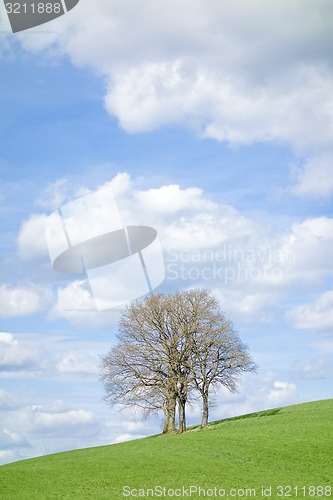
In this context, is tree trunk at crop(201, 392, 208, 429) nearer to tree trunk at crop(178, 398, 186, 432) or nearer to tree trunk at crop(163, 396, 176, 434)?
tree trunk at crop(178, 398, 186, 432)

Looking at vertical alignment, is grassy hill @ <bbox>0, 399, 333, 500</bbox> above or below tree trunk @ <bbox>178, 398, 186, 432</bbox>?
above

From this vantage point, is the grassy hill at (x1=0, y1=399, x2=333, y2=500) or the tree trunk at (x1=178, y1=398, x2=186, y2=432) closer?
the grassy hill at (x1=0, y1=399, x2=333, y2=500)

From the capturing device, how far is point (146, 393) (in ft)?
196

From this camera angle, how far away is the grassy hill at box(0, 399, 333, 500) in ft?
104

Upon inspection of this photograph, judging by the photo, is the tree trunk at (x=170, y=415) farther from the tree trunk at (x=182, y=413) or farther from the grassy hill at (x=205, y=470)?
the grassy hill at (x=205, y=470)

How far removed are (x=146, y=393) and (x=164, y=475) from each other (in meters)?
24.4

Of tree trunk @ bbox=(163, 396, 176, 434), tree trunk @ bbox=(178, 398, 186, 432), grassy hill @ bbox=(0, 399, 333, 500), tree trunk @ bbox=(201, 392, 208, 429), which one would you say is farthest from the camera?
tree trunk @ bbox=(201, 392, 208, 429)

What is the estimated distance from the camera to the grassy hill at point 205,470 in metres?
31.8

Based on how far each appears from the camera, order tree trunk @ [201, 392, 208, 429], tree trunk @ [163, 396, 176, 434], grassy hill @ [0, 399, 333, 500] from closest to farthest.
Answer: grassy hill @ [0, 399, 333, 500] → tree trunk @ [163, 396, 176, 434] → tree trunk @ [201, 392, 208, 429]
